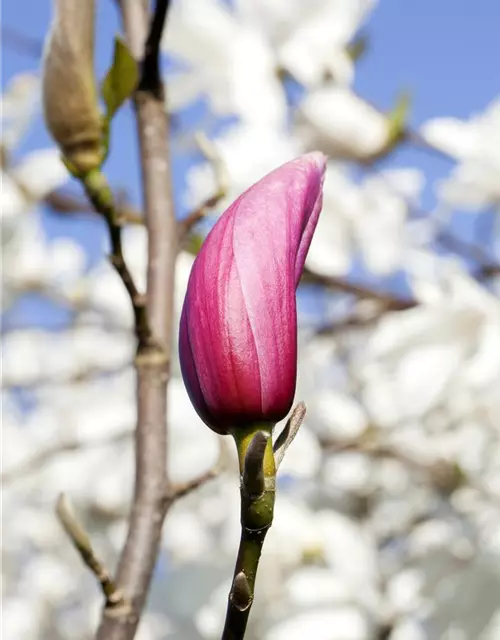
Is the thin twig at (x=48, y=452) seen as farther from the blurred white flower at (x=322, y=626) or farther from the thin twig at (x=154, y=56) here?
the thin twig at (x=154, y=56)

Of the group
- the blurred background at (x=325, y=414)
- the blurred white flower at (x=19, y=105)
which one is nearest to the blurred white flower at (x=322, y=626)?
the blurred background at (x=325, y=414)

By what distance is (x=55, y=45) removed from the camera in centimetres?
47

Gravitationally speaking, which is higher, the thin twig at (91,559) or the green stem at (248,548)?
the green stem at (248,548)

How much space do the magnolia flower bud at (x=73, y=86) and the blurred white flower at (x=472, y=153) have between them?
0.79 m

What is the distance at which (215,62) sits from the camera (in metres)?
1.25

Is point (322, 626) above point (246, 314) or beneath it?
beneath

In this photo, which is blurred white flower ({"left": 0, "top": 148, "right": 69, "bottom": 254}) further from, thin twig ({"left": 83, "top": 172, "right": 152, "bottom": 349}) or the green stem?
the green stem

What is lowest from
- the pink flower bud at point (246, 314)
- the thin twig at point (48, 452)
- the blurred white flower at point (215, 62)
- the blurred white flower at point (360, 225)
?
the thin twig at point (48, 452)

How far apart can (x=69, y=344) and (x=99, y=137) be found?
1.79m

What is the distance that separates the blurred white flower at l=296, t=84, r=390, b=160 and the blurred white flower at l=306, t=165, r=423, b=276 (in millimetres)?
64

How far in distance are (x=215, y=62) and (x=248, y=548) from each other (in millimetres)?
1043

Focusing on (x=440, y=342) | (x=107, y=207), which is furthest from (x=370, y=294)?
(x=107, y=207)

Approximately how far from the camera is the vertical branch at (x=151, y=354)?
0.55 metres

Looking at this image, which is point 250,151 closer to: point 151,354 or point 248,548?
point 151,354
